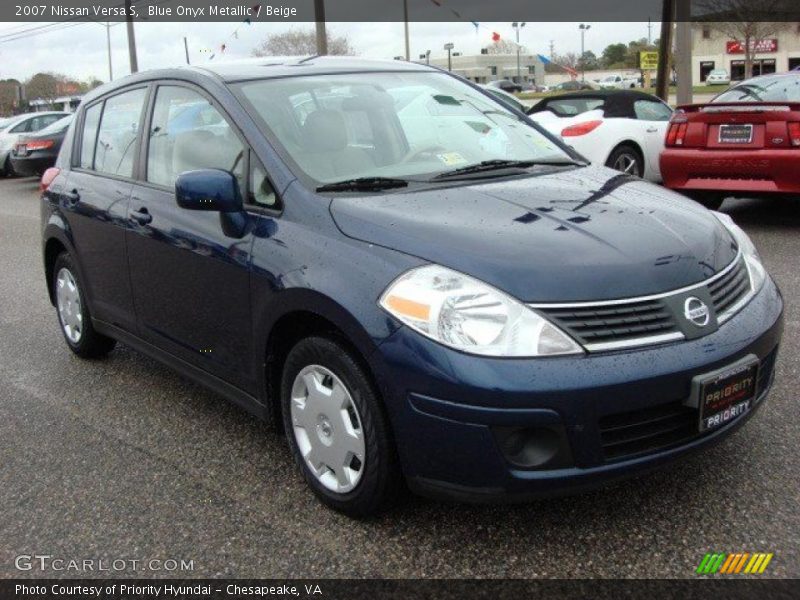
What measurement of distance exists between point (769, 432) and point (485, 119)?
72.6 inches

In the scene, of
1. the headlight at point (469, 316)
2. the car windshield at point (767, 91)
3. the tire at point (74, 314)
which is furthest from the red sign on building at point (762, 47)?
the headlight at point (469, 316)

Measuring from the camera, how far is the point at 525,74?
4119 inches

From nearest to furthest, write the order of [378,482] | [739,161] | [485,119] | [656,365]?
[656,365] → [378,482] → [485,119] → [739,161]

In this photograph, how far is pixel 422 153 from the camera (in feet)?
11.5

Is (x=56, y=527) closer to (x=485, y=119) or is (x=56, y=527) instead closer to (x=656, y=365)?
(x=656, y=365)

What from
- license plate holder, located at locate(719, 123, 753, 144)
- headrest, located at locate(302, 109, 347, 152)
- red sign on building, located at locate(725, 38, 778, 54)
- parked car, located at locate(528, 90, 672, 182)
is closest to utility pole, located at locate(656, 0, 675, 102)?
parked car, located at locate(528, 90, 672, 182)

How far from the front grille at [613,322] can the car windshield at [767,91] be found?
5747 mm

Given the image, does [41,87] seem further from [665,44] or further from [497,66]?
[665,44]

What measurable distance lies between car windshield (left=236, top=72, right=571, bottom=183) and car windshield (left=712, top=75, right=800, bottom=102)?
4.59 meters

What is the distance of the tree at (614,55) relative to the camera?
107 m

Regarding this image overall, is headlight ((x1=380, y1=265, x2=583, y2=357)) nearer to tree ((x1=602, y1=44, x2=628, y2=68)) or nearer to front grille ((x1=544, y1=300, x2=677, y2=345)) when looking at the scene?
front grille ((x1=544, y1=300, x2=677, y2=345))

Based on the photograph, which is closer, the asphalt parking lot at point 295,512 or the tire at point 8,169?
the asphalt parking lot at point 295,512

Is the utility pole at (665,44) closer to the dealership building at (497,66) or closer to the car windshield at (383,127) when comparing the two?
the car windshield at (383,127)

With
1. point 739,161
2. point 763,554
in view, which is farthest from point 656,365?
point 739,161
